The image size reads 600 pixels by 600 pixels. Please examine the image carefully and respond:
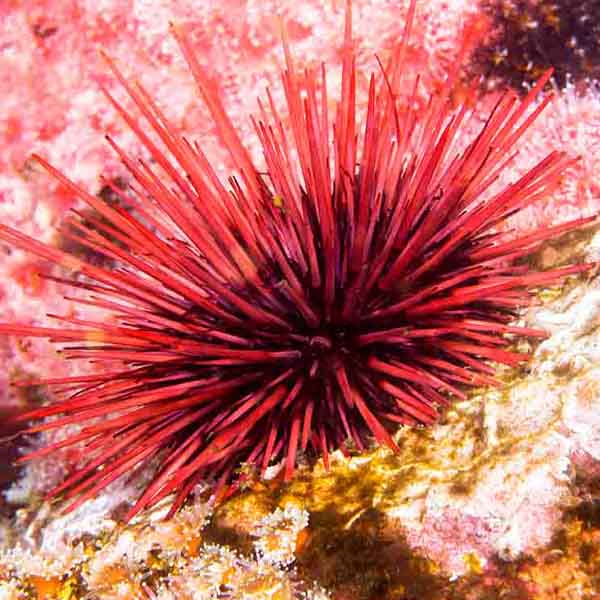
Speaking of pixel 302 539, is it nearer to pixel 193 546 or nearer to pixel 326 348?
pixel 193 546

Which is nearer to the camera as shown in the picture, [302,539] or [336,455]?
[302,539]

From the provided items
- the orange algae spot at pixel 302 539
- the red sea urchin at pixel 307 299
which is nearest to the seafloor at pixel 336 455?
the orange algae spot at pixel 302 539

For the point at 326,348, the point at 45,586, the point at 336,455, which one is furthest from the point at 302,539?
the point at 45,586

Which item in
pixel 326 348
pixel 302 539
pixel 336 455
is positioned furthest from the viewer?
pixel 336 455

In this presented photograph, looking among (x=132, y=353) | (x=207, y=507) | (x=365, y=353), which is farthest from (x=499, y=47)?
(x=207, y=507)

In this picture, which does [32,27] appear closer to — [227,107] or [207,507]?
[227,107]

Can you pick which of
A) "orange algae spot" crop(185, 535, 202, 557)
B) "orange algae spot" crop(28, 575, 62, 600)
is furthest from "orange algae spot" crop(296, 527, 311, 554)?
"orange algae spot" crop(28, 575, 62, 600)
